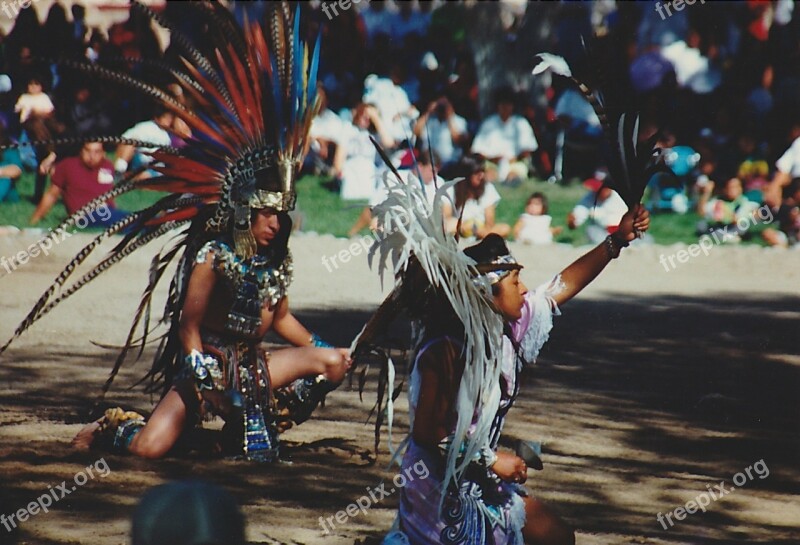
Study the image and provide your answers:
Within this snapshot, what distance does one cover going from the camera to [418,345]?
14.4 feet

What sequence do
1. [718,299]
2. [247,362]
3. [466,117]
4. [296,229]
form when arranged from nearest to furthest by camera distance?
[247,362] → [718,299] → [296,229] → [466,117]

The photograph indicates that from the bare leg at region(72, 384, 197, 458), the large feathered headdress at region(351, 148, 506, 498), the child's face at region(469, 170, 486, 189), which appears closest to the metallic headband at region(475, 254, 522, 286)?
the large feathered headdress at region(351, 148, 506, 498)

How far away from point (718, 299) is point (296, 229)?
463 centimetres

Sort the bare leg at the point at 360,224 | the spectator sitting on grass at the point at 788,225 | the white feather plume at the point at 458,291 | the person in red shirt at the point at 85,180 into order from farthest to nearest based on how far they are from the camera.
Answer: the bare leg at the point at 360,224
the person in red shirt at the point at 85,180
the spectator sitting on grass at the point at 788,225
the white feather plume at the point at 458,291

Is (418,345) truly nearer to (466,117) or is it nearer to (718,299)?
(718,299)

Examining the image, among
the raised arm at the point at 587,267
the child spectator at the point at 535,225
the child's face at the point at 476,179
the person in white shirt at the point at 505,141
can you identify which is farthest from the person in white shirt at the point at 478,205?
the raised arm at the point at 587,267

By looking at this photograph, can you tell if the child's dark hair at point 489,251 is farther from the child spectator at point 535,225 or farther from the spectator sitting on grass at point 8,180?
the spectator sitting on grass at point 8,180

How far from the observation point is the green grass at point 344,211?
1366 cm

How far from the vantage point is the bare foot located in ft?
21.4

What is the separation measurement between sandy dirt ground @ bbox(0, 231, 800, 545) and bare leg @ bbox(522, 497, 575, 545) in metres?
0.81

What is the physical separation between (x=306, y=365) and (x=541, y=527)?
215cm

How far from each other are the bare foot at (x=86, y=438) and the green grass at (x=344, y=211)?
23.5 ft

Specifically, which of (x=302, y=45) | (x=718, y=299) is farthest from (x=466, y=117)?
(x=302, y=45)

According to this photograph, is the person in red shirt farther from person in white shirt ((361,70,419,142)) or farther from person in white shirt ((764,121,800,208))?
person in white shirt ((764,121,800,208))
